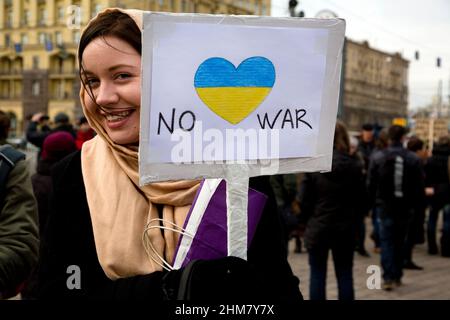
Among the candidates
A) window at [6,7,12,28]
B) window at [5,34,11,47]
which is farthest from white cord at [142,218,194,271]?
window at [5,34,11,47]

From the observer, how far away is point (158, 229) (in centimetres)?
188

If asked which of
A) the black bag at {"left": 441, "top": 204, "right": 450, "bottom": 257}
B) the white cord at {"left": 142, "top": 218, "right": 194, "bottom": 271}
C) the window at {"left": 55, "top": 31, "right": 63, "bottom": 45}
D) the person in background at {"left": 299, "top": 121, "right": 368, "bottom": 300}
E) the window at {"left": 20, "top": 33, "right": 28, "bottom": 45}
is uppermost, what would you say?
the window at {"left": 20, "top": 33, "right": 28, "bottom": 45}

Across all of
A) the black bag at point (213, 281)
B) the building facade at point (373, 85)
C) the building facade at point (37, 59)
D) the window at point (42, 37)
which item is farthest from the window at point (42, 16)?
the black bag at point (213, 281)

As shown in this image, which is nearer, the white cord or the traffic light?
the white cord

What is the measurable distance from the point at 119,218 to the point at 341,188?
13.6ft

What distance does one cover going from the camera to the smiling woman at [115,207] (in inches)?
72.6

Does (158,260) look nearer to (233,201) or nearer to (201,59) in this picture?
(233,201)

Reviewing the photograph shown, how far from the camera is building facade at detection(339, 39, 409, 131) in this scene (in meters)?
37.7

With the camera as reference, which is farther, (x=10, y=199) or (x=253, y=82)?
(x=10, y=199)

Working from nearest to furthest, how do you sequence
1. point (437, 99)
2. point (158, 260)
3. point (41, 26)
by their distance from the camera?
point (158, 260) < point (437, 99) < point (41, 26)

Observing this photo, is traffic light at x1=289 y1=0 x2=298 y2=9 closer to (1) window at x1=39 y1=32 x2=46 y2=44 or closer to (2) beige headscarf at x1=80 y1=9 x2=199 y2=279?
(2) beige headscarf at x1=80 y1=9 x2=199 y2=279

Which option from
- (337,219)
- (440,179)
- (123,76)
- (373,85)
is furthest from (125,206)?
(373,85)

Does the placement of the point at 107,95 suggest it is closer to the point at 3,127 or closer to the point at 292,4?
the point at 3,127
